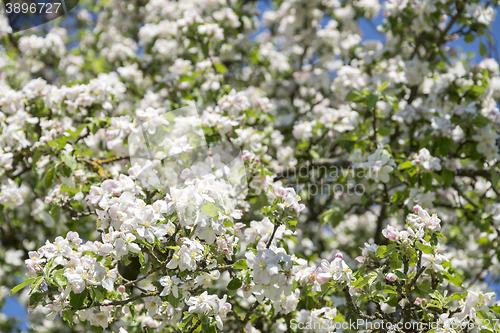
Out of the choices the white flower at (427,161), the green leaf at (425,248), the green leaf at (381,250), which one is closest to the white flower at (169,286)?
the green leaf at (381,250)

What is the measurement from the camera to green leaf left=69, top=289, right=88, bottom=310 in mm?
1973

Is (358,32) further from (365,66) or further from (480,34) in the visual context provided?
(480,34)

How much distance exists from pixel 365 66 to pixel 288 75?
5.01ft

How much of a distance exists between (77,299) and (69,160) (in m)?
1.16

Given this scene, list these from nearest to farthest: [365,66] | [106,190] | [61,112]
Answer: [106,190]
[61,112]
[365,66]

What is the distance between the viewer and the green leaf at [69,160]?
9.30 ft

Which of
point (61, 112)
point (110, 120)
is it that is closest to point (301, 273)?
point (110, 120)

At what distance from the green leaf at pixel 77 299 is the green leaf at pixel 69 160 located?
1076 mm

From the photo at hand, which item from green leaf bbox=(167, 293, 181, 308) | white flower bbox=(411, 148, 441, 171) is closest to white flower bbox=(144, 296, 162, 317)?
green leaf bbox=(167, 293, 181, 308)

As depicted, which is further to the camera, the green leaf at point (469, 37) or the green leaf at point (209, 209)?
the green leaf at point (469, 37)

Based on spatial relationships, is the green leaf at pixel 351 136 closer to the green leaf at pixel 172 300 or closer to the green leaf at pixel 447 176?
the green leaf at pixel 447 176

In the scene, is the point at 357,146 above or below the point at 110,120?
below

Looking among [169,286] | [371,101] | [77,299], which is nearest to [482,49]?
[371,101]

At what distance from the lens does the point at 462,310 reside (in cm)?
218
